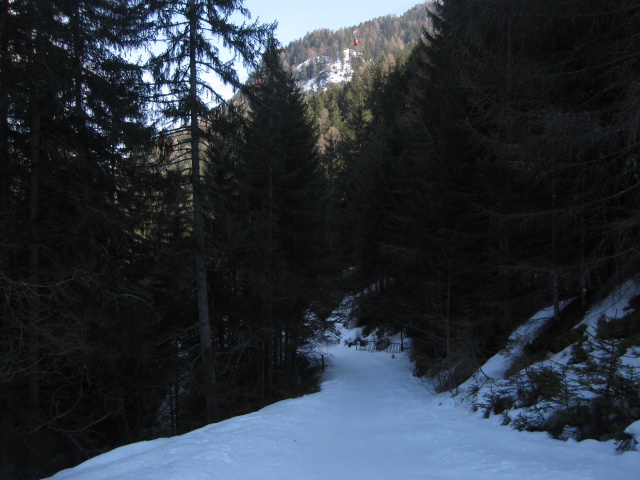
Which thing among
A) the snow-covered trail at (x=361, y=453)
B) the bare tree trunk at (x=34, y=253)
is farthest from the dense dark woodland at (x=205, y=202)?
the snow-covered trail at (x=361, y=453)

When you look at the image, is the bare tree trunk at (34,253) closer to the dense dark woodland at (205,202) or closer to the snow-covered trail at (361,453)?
the dense dark woodland at (205,202)

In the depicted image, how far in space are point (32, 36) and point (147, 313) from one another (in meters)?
6.89

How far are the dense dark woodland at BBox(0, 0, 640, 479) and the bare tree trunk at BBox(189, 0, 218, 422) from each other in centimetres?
6

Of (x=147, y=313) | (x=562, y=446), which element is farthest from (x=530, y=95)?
(x=147, y=313)

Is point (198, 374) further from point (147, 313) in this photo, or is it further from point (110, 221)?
point (110, 221)

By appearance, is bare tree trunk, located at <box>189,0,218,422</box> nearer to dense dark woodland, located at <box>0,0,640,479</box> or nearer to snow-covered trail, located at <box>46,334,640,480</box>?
dense dark woodland, located at <box>0,0,640,479</box>

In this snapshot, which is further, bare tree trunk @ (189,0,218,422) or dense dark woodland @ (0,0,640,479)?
bare tree trunk @ (189,0,218,422)

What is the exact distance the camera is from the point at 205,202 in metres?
11.4

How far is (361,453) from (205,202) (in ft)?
26.4

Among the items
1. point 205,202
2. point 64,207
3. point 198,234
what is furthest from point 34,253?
point 205,202

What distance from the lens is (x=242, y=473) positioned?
4.94 meters

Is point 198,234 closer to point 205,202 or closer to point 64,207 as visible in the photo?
point 205,202

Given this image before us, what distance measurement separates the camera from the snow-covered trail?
4.56 meters

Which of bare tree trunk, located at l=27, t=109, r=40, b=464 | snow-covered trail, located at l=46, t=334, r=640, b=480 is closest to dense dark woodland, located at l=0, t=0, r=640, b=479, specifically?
bare tree trunk, located at l=27, t=109, r=40, b=464
